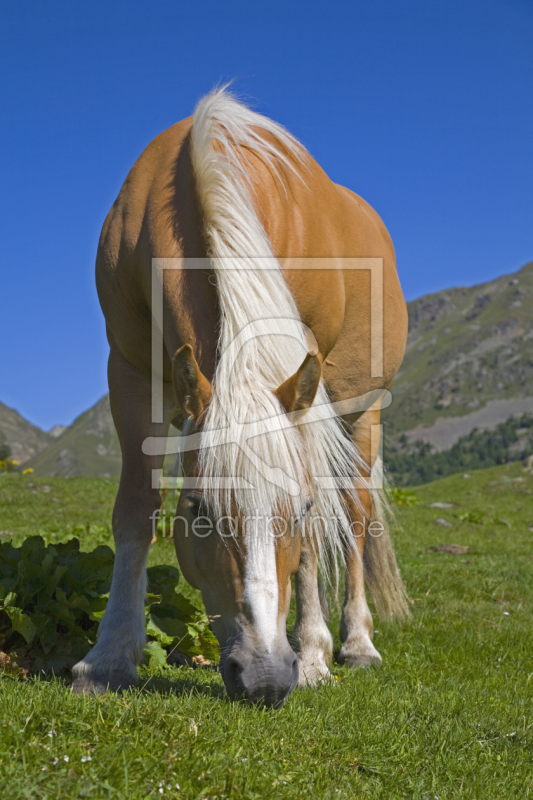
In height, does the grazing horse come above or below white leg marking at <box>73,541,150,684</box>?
Answer: above

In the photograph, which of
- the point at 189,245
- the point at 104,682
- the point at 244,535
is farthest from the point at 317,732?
the point at 189,245

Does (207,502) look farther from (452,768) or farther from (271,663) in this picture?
(452,768)

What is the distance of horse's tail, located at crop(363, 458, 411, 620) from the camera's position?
5.45 m

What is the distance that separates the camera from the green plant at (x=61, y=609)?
146 inches

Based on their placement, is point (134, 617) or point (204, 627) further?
point (204, 627)

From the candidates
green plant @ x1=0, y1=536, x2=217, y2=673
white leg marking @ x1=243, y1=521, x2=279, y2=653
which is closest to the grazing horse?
white leg marking @ x1=243, y1=521, x2=279, y2=653

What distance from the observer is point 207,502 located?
9.91 ft

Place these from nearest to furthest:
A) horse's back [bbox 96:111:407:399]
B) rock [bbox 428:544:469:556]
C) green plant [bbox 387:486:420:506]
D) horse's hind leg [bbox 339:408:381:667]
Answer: horse's back [bbox 96:111:407:399]
horse's hind leg [bbox 339:408:381:667]
rock [bbox 428:544:469:556]
green plant [bbox 387:486:420:506]

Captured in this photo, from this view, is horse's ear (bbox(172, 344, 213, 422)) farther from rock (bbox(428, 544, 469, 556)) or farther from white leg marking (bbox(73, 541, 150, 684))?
rock (bbox(428, 544, 469, 556))

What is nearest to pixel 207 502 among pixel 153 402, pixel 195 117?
pixel 153 402

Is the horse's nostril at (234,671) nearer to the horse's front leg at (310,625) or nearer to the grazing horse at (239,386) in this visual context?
the grazing horse at (239,386)

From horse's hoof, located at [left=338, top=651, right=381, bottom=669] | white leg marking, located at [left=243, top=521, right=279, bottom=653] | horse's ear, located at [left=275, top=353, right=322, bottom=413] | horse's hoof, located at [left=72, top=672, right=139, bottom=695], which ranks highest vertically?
horse's ear, located at [left=275, top=353, right=322, bottom=413]

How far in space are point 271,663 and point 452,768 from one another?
2.81 ft

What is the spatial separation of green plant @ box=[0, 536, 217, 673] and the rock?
530 cm
